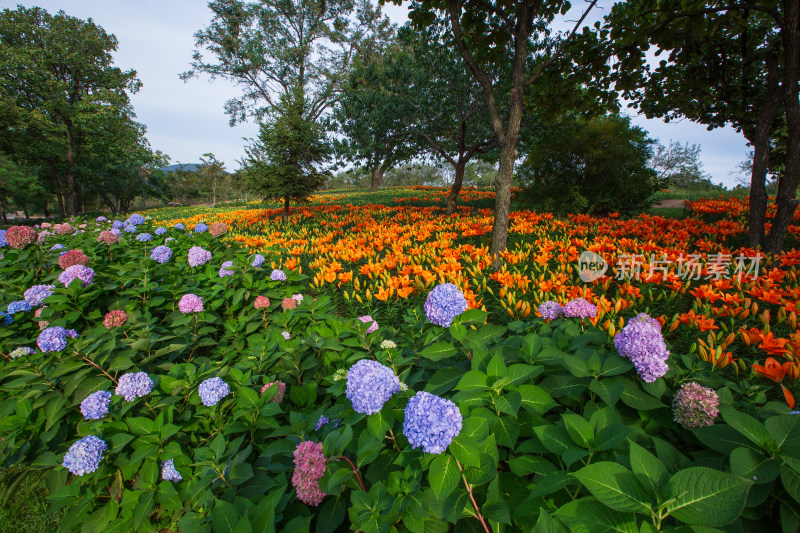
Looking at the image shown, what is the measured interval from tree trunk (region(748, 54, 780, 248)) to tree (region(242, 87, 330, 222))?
399 inches

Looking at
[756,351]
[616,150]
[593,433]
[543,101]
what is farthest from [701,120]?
[593,433]

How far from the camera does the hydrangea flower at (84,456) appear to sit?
166 cm

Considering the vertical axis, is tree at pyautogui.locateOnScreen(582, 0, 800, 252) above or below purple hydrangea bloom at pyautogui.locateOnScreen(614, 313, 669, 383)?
above

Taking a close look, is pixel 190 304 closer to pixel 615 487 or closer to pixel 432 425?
pixel 432 425

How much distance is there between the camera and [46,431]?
211 centimetres

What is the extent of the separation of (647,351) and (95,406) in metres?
2.99

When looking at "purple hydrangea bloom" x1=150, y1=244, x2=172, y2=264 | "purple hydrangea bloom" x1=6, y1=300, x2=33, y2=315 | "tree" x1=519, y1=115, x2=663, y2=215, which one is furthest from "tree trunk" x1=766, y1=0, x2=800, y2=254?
"purple hydrangea bloom" x1=6, y1=300, x2=33, y2=315

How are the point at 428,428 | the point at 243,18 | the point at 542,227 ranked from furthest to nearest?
1. the point at 243,18
2. the point at 542,227
3. the point at 428,428

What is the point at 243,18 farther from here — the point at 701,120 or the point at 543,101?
the point at 701,120

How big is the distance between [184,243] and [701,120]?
10.7 metres

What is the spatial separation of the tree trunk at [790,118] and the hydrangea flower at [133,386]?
291 inches

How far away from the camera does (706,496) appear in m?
0.86

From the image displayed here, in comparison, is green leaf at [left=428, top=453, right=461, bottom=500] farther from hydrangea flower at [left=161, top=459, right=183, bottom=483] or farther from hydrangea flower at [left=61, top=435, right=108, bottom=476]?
hydrangea flower at [left=61, top=435, right=108, bottom=476]

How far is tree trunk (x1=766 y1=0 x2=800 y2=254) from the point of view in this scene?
13.5 feet
